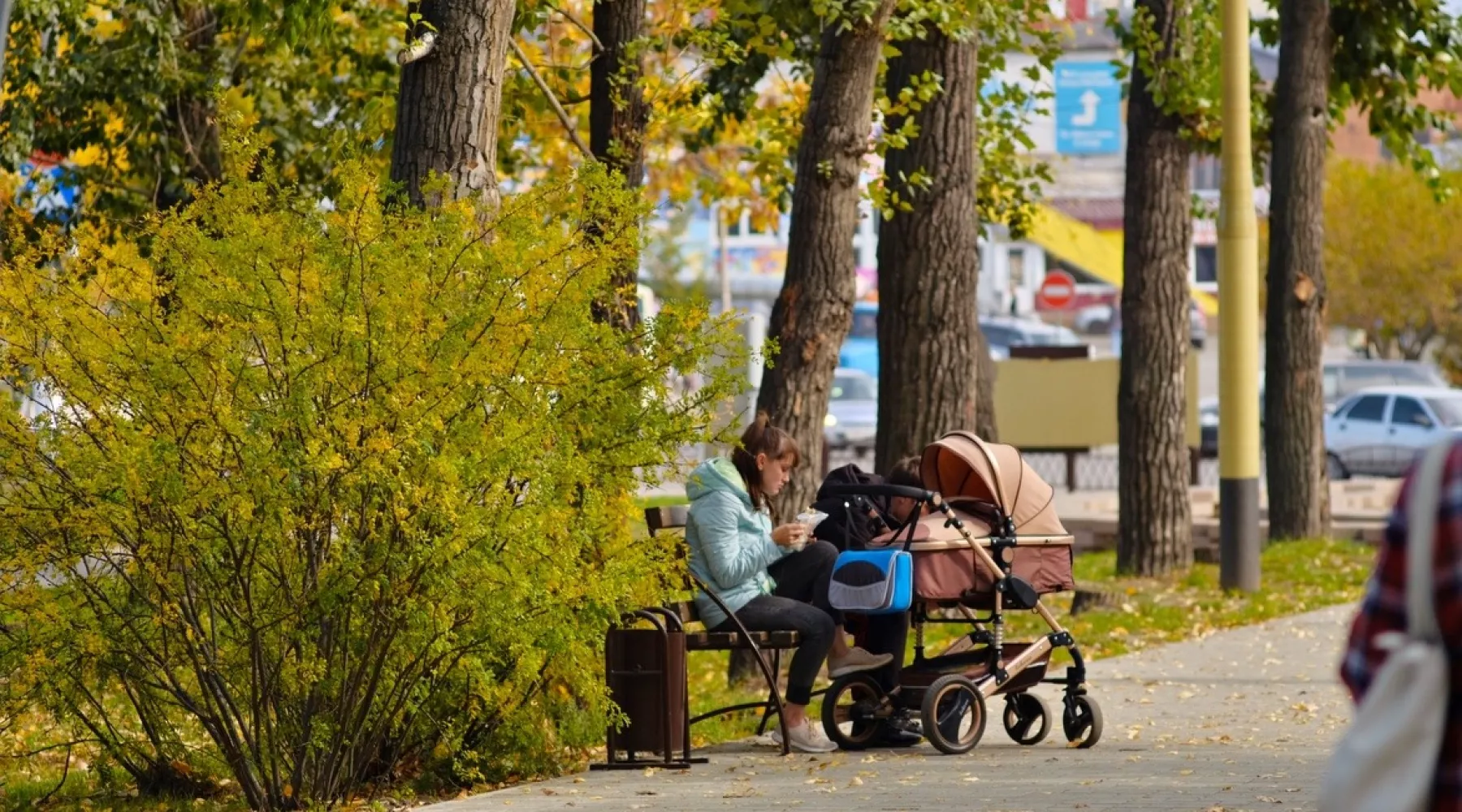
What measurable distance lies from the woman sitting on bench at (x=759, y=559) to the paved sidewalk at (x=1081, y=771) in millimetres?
339

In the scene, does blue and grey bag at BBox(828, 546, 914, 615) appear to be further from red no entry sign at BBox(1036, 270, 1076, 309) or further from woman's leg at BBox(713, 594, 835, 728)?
red no entry sign at BBox(1036, 270, 1076, 309)

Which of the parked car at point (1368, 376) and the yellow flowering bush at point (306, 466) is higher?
the parked car at point (1368, 376)

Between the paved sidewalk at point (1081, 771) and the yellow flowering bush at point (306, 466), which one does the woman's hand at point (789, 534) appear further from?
the yellow flowering bush at point (306, 466)

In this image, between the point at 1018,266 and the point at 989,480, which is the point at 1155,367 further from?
the point at 1018,266

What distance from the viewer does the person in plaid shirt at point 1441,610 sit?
311cm

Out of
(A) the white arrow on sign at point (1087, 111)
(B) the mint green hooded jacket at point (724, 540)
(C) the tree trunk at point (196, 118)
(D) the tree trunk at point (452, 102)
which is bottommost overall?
(B) the mint green hooded jacket at point (724, 540)

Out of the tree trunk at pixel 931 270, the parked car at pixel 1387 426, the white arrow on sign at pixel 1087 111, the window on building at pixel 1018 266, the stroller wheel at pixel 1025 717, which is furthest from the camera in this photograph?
the window on building at pixel 1018 266

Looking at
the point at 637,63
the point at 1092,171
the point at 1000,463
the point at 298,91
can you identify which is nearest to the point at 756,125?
the point at 298,91

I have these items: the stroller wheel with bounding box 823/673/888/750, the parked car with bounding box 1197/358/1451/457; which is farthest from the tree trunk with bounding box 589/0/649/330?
the parked car with bounding box 1197/358/1451/457

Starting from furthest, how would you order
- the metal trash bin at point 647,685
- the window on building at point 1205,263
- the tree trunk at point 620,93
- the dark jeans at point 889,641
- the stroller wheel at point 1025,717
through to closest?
the window on building at point 1205,263
the tree trunk at point 620,93
the stroller wheel at point 1025,717
the dark jeans at point 889,641
the metal trash bin at point 647,685

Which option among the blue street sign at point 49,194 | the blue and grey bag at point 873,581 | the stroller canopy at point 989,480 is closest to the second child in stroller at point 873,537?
the stroller canopy at point 989,480

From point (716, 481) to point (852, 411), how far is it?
37.7 meters

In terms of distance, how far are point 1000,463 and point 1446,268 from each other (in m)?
52.8

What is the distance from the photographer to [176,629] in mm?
7492
